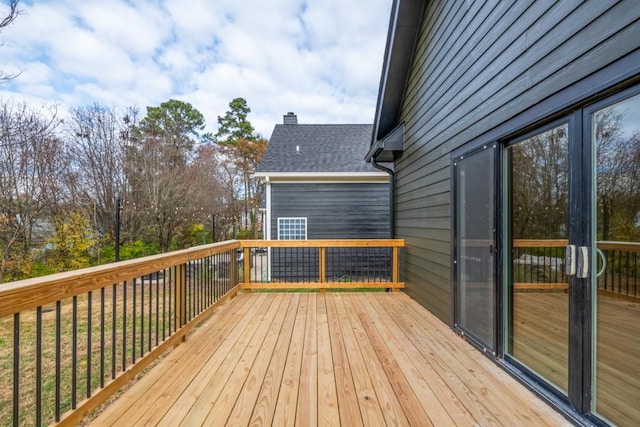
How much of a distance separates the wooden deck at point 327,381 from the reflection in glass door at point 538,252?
0.26 meters

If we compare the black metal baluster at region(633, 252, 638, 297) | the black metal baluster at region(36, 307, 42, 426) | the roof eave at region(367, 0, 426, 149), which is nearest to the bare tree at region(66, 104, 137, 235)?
the roof eave at region(367, 0, 426, 149)

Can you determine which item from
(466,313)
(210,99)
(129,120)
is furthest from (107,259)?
(210,99)

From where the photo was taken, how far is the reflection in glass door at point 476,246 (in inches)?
97.8

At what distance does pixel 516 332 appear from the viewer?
2.21 metres

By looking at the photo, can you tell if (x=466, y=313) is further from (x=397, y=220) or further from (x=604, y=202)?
(x=397, y=220)

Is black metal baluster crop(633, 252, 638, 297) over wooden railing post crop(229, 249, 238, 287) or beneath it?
over

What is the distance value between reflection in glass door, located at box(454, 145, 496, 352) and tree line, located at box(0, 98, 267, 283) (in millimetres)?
7852

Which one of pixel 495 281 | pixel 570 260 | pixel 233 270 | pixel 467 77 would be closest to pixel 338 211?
pixel 233 270

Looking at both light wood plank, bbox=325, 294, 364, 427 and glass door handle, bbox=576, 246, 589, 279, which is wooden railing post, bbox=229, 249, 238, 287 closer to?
light wood plank, bbox=325, 294, 364, 427

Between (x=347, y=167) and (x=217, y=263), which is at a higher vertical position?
(x=347, y=167)

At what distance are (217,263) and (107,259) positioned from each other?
633 cm

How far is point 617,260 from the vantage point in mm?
1454

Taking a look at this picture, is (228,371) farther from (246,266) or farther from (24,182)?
(24,182)

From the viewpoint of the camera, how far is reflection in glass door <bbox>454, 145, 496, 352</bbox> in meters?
2.48
